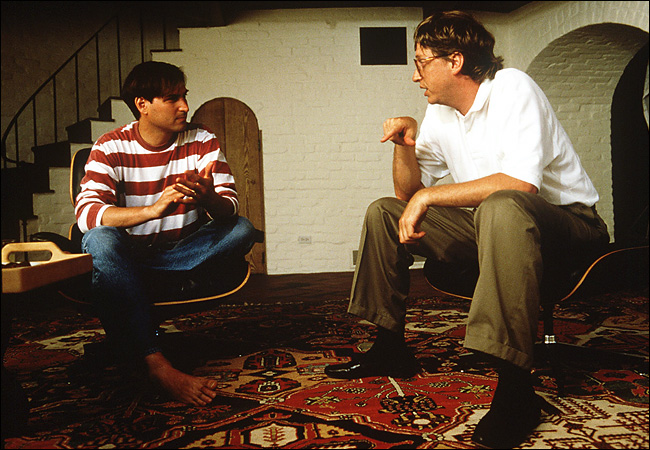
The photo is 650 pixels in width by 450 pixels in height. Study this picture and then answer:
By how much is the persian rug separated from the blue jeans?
19cm

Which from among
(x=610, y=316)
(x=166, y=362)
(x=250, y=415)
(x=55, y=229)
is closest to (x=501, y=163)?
(x=250, y=415)

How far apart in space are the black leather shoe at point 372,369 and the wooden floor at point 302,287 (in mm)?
1861

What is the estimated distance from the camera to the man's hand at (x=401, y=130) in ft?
5.13

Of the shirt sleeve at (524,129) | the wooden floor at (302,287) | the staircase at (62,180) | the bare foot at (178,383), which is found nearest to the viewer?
the shirt sleeve at (524,129)

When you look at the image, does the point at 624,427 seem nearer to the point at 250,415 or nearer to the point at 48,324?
the point at 250,415

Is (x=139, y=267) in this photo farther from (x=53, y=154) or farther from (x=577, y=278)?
(x=53, y=154)

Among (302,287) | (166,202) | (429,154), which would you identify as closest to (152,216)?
(166,202)

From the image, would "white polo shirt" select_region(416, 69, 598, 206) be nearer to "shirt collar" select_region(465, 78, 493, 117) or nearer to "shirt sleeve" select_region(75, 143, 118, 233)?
"shirt collar" select_region(465, 78, 493, 117)

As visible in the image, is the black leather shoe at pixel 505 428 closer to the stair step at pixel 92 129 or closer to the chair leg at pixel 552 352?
the chair leg at pixel 552 352

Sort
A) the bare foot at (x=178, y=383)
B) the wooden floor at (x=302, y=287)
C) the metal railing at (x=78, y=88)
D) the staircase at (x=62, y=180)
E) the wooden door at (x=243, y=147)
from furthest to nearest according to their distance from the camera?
the metal railing at (x=78, y=88) < the wooden door at (x=243, y=147) < the staircase at (x=62, y=180) < the wooden floor at (x=302, y=287) < the bare foot at (x=178, y=383)

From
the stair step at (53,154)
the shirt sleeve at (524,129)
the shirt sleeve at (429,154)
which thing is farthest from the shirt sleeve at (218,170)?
the stair step at (53,154)

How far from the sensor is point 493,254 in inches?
45.1

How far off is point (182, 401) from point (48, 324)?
185cm

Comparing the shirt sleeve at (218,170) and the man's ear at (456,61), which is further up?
the man's ear at (456,61)
